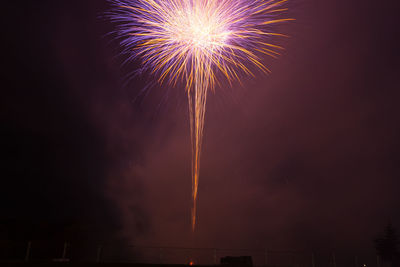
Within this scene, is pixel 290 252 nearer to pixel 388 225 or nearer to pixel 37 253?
pixel 37 253

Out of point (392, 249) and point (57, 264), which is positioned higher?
point (392, 249)

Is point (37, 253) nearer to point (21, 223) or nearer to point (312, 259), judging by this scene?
point (21, 223)

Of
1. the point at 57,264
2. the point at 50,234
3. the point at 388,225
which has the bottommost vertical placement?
the point at 57,264

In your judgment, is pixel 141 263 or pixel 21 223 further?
pixel 21 223

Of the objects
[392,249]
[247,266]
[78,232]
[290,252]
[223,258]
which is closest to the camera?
[247,266]

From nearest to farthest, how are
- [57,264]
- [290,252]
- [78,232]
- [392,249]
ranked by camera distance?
[57,264] < [290,252] < [78,232] < [392,249]

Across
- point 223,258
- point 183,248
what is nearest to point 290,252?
point 223,258

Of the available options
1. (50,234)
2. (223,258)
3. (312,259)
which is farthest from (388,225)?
(50,234)
